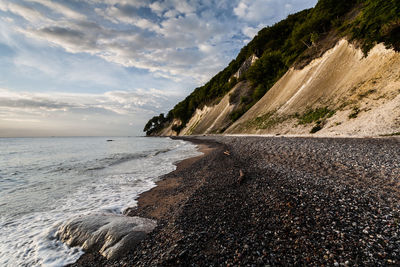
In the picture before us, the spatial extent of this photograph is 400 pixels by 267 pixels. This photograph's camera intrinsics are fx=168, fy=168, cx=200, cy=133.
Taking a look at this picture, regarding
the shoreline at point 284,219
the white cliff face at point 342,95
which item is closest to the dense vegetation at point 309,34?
the white cliff face at point 342,95

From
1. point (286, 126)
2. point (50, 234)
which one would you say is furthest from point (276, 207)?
point (286, 126)

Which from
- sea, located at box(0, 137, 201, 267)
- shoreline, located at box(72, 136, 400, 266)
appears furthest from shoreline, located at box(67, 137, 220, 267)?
sea, located at box(0, 137, 201, 267)

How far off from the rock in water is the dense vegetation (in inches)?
1074

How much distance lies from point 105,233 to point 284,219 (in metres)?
4.76

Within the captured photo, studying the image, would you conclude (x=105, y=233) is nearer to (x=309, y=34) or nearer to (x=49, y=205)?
(x=49, y=205)

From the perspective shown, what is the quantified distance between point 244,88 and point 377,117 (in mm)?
40450

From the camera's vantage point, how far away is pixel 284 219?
4.23 m

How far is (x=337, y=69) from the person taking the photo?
24.5 m

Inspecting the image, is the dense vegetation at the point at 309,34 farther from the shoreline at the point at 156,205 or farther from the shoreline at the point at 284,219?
the shoreline at the point at 156,205

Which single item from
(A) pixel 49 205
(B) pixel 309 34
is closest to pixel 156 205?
(A) pixel 49 205

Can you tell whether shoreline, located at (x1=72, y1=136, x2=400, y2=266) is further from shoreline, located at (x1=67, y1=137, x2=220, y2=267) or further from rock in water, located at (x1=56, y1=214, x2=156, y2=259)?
rock in water, located at (x1=56, y1=214, x2=156, y2=259)

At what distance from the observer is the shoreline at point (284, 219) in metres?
3.16

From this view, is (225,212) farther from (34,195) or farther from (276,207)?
(34,195)

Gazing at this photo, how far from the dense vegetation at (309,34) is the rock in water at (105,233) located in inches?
1074
